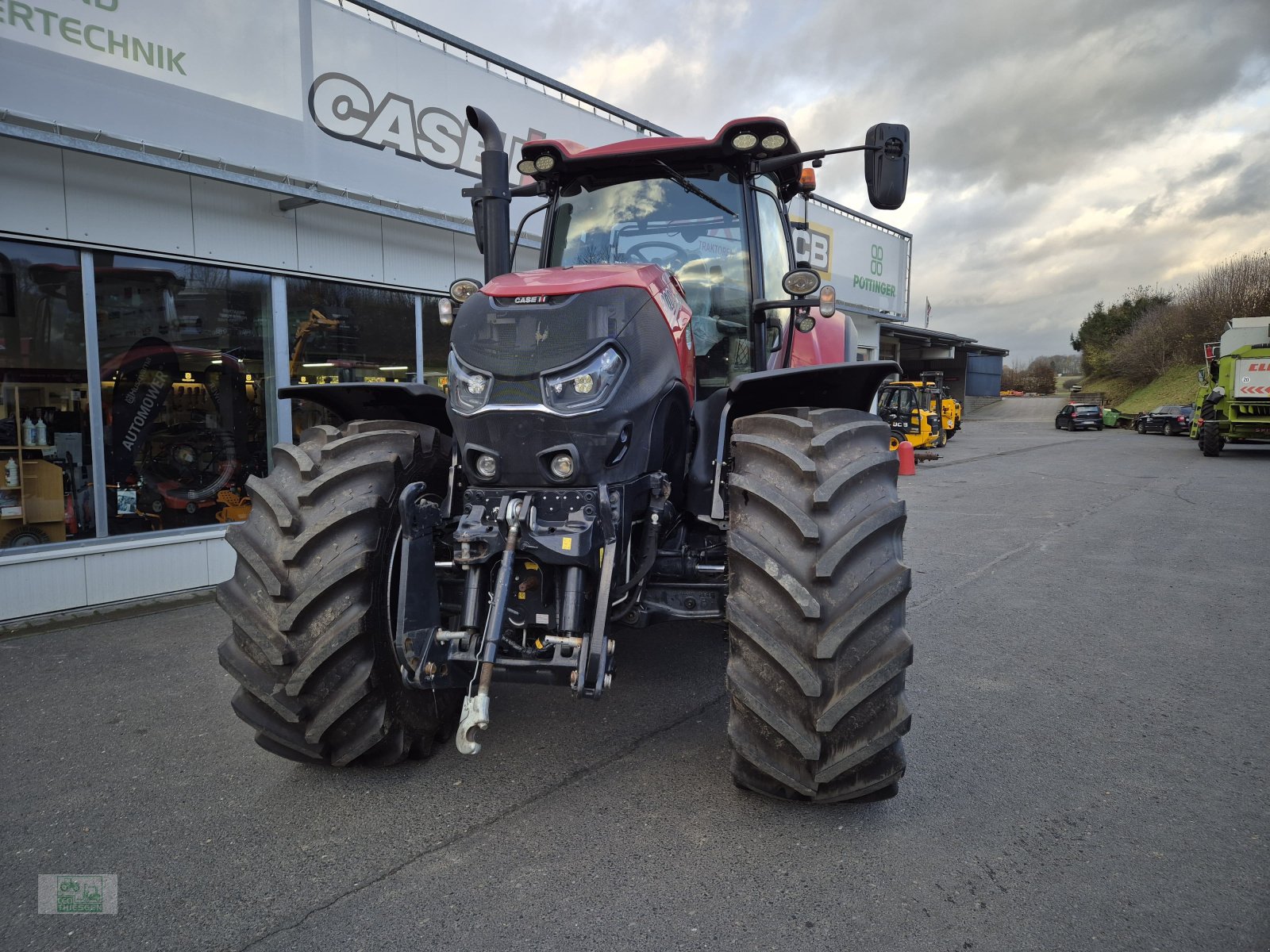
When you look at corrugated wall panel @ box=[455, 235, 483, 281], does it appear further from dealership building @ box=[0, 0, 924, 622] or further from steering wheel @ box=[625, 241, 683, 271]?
steering wheel @ box=[625, 241, 683, 271]

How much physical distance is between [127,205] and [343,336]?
208 centimetres

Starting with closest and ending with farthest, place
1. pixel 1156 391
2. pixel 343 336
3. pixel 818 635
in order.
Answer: pixel 818 635
pixel 343 336
pixel 1156 391

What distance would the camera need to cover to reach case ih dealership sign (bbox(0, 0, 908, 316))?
5.52 metres

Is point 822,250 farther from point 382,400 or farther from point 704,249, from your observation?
point 382,400

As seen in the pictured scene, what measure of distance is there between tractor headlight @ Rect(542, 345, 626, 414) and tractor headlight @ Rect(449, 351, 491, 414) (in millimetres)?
249

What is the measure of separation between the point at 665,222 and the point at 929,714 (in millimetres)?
2775

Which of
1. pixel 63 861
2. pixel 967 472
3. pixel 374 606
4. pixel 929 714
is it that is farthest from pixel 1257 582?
pixel 967 472

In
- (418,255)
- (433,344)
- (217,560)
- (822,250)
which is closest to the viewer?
(217,560)

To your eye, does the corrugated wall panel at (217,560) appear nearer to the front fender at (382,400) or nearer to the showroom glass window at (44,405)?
the showroom glass window at (44,405)

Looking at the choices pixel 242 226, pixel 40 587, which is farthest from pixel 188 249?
pixel 40 587

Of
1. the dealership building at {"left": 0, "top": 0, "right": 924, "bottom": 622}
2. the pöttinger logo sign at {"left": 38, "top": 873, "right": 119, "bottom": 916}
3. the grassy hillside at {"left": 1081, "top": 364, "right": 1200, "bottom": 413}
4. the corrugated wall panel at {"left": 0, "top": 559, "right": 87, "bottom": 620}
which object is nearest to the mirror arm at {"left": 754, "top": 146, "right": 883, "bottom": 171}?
the dealership building at {"left": 0, "top": 0, "right": 924, "bottom": 622}

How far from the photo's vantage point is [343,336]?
7.73 meters

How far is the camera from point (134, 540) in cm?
625

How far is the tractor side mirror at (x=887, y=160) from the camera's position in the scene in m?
3.60
